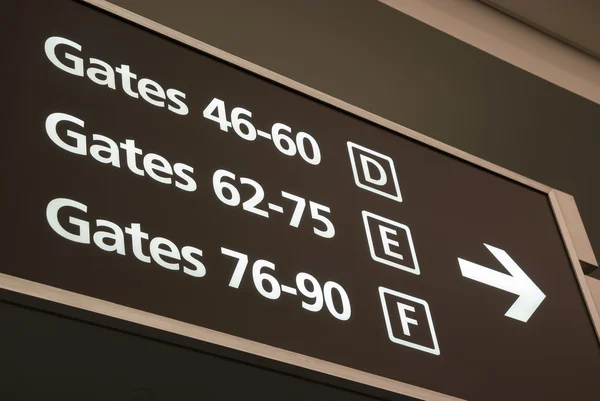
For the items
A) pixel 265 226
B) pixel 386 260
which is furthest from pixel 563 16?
pixel 265 226

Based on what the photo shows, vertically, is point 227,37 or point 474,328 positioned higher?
point 227,37

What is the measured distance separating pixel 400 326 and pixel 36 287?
1.59ft

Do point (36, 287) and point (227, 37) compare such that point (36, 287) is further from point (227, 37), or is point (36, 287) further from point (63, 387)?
point (227, 37)

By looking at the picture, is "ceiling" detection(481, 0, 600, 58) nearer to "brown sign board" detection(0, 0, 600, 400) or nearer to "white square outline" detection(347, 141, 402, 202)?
"brown sign board" detection(0, 0, 600, 400)

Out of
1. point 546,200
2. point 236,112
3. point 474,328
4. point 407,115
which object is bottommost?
point 474,328

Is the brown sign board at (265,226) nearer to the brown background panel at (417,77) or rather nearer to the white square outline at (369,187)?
the white square outline at (369,187)

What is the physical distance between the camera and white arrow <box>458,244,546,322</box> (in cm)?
143

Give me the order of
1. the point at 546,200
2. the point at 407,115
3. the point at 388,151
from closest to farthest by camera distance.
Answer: the point at 388,151 < the point at 546,200 < the point at 407,115

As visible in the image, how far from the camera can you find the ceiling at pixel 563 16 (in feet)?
7.82

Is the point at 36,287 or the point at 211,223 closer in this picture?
the point at 36,287

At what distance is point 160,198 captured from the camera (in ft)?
3.88

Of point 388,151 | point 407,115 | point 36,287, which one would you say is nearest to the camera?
point 36,287

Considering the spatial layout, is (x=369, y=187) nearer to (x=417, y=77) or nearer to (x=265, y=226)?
(x=265, y=226)

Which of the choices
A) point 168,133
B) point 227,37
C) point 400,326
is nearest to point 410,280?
point 400,326
